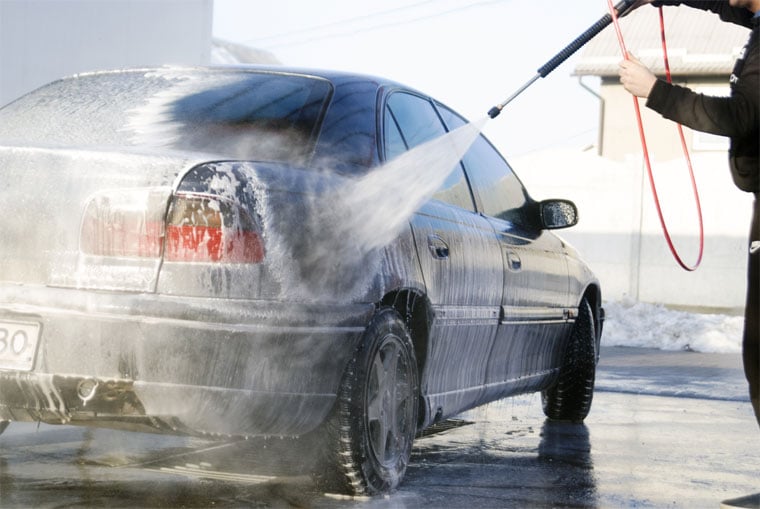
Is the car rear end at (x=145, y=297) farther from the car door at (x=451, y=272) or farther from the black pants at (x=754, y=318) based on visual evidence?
the black pants at (x=754, y=318)

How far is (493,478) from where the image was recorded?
5062 millimetres

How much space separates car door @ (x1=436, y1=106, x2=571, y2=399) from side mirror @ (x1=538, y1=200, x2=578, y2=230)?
5 cm

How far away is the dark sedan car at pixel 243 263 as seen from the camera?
3746 millimetres

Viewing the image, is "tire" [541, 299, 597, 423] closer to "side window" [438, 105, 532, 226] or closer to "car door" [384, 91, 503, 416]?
"side window" [438, 105, 532, 226]

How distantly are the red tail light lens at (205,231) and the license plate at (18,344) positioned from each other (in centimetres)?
47

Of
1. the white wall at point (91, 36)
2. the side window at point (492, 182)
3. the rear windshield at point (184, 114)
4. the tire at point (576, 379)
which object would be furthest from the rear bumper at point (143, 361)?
the white wall at point (91, 36)

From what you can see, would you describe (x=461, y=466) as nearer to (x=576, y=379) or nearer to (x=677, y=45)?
(x=576, y=379)

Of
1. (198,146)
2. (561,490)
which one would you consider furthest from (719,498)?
(198,146)

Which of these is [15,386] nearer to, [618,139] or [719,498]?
[719,498]

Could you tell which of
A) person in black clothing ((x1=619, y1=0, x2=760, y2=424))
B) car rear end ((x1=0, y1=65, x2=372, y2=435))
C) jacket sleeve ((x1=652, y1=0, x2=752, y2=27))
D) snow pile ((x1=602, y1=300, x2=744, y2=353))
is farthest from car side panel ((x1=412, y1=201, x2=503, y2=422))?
snow pile ((x1=602, y1=300, x2=744, y2=353))

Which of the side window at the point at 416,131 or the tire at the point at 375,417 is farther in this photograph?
the side window at the point at 416,131

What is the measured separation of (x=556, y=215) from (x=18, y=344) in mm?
3438

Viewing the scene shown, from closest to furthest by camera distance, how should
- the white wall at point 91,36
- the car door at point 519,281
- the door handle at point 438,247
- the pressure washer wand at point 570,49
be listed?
the door handle at point 438,247 < the pressure washer wand at point 570,49 < the car door at point 519,281 < the white wall at point 91,36

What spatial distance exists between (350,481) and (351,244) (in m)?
0.83
